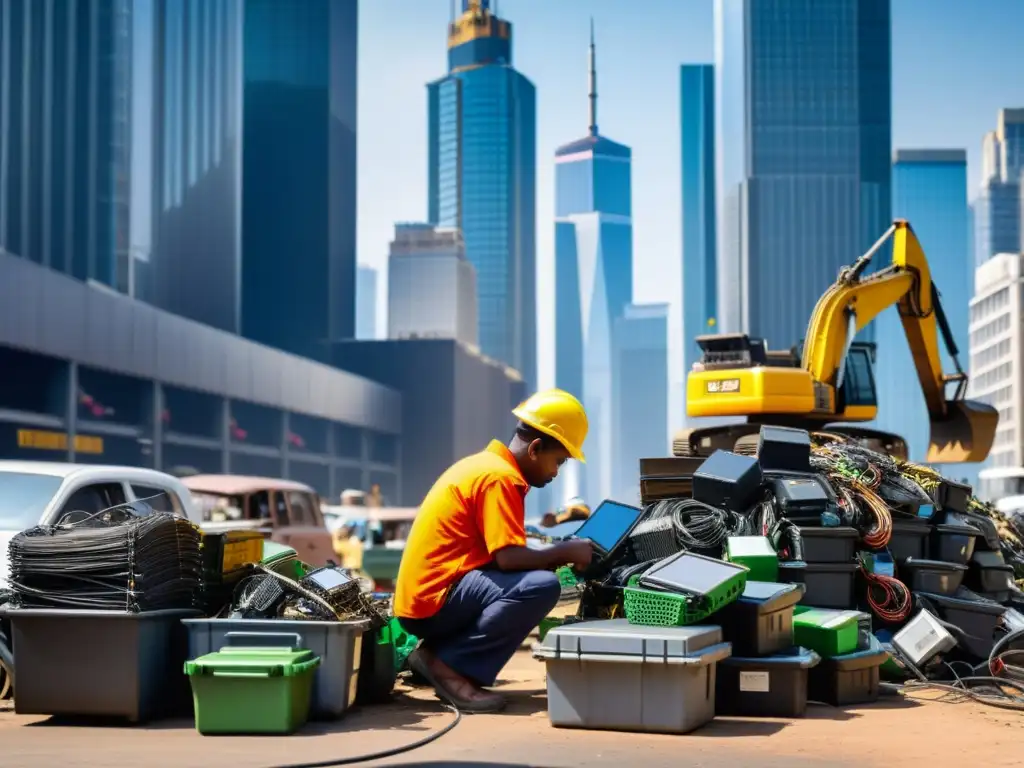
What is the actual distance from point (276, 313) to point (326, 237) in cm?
950

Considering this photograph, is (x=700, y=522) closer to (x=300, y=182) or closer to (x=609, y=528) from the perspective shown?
(x=609, y=528)

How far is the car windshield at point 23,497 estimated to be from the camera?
940 cm

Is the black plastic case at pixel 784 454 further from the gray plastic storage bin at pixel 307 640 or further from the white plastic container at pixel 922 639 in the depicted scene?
the gray plastic storage bin at pixel 307 640

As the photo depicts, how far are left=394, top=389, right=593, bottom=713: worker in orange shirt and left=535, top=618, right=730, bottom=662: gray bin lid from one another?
1.36 ft

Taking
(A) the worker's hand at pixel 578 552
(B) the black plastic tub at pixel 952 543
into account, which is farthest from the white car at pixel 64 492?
(B) the black plastic tub at pixel 952 543

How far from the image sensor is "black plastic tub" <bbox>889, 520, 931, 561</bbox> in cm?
1086

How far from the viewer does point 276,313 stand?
477 feet

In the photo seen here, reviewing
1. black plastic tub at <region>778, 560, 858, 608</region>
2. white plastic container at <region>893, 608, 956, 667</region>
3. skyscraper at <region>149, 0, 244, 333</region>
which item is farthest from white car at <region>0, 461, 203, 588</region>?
skyscraper at <region>149, 0, 244, 333</region>

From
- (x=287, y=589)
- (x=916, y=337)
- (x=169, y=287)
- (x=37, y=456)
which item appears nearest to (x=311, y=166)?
(x=169, y=287)

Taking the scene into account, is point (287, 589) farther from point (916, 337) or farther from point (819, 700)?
point (916, 337)

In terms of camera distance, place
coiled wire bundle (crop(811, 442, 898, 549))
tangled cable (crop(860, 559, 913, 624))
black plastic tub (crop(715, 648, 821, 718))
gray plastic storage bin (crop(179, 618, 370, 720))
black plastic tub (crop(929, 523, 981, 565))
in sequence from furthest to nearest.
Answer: black plastic tub (crop(929, 523, 981, 565)), coiled wire bundle (crop(811, 442, 898, 549)), tangled cable (crop(860, 559, 913, 624)), black plastic tub (crop(715, 648, 821, 718)), gray plastic storage bin (crop(179, 618, 370, 720))

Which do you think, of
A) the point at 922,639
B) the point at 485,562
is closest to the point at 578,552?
the point at 485,562

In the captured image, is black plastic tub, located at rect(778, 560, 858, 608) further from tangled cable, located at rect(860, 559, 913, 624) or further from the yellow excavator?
the yellow excavator

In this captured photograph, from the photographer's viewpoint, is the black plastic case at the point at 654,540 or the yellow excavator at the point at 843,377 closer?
the black plastic case at the point at 654,540
